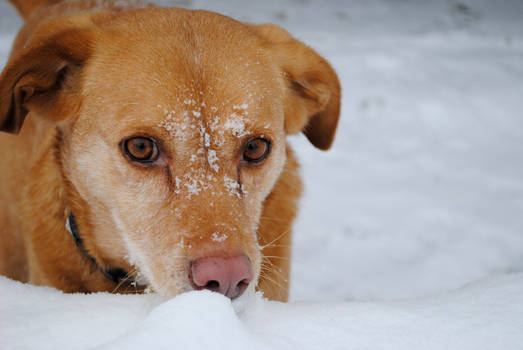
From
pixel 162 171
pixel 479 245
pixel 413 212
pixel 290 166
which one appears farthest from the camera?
pixel 413 212

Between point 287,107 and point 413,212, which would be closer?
point 287,107

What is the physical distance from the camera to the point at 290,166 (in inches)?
111

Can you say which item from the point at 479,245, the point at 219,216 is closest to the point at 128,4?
the point at 219,216

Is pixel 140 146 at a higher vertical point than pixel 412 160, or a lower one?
higher

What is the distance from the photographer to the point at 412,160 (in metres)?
4.76

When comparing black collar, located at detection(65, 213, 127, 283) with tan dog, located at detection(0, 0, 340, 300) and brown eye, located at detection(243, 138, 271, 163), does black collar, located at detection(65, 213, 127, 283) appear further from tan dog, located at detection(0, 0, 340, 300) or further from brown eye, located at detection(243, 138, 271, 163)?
brown eye, located at detection(243, 138, 271, 163)

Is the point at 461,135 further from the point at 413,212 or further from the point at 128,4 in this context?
the point at 128,4

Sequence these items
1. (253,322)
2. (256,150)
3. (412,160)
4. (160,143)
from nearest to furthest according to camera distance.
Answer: (253,322) → (160,143) → (256,150) → (412,160)

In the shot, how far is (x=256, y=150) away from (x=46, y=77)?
0.97m

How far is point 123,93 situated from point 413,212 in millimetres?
2832

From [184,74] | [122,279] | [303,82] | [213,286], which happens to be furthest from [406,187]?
[213,286]

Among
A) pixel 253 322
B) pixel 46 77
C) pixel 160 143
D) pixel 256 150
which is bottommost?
pixel 253 322

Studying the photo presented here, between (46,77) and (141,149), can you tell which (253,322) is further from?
(46,77)

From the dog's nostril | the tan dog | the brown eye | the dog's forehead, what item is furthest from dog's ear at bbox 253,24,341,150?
the dog's nostril
